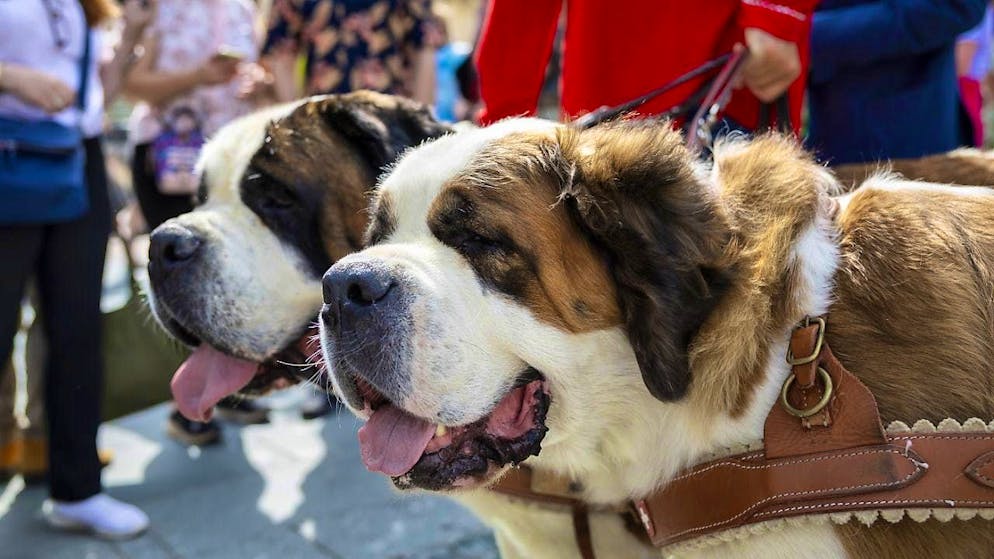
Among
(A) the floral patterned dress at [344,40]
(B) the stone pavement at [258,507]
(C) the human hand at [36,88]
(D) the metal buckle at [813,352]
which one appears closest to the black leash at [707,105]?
(D) the metal buckle at [813,352]

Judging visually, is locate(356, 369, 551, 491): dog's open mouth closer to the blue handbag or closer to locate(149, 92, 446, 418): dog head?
locate(149, 92, 446, 418): dog head

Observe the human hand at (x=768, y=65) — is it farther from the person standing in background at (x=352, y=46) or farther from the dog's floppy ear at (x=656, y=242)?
the person standing in background at (x=352, y=46)

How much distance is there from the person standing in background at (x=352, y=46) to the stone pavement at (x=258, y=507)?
1745mm

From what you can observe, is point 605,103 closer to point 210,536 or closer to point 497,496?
point 497,496

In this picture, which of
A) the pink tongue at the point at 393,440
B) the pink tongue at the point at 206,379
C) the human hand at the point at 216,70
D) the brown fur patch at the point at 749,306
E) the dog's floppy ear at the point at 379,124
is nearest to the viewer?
the brown fur patch at the point at 749,306

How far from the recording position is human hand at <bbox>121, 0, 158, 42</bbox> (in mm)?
4488

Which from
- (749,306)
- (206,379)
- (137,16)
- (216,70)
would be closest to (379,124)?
(206,379)

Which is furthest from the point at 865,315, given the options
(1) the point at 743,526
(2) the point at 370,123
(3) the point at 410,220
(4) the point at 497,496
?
(2) the point at 370,123

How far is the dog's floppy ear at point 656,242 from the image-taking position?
5.93ft

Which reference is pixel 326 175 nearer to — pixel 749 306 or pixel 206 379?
pixel 206 379

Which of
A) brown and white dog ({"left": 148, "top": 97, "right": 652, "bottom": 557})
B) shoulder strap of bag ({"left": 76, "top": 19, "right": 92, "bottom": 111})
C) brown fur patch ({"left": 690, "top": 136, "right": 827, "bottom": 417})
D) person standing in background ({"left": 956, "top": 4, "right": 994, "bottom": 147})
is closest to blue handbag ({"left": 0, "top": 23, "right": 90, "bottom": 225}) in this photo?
shoulder strap of bag ({"left": 76, "top": 19, "right": 92, "bottom": 111})

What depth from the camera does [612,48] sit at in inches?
114

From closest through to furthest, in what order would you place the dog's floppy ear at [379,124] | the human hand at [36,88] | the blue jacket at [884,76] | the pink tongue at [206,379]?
the blue jacket at [884,76] < the dog's floppy ear at [379,124] < the pink tongue at [206,379] < the human hand at [36,88]

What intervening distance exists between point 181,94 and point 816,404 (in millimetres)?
3588
